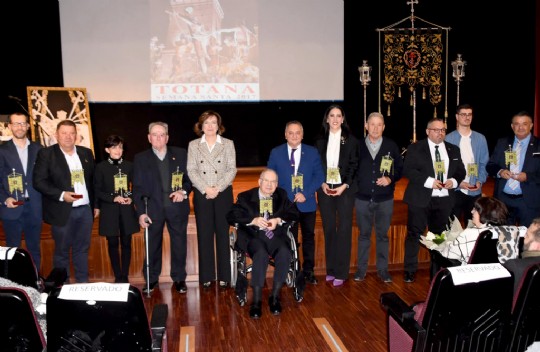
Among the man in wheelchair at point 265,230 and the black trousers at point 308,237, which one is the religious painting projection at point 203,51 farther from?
the man in wheelchair at point 265,230

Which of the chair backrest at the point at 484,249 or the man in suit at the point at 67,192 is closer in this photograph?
the chair backrest at the point at 484,249

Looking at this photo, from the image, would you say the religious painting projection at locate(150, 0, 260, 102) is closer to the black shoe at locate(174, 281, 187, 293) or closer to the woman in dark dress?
the woman in dark dress

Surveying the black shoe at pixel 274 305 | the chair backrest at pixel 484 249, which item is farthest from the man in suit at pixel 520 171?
the black shoe at pixel 274 305

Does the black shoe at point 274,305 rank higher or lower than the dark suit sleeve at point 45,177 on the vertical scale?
lower

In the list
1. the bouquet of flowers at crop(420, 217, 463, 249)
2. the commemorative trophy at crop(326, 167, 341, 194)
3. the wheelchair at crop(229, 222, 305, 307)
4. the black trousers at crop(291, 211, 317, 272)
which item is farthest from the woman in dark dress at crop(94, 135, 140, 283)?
the bouquet of flowers at crop(420, 217, 463, 249)

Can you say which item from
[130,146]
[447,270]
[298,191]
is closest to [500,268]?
[447,270]

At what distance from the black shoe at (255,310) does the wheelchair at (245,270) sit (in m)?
0.19

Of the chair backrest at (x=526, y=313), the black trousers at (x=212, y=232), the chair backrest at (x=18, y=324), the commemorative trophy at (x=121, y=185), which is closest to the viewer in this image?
the chair backrest at (x=18, y=324)

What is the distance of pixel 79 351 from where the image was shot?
77.1 inches

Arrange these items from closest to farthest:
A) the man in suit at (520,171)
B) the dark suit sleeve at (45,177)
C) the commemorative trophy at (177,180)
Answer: the dark suit sleeve at (45,177) < the commemorative trophy at (177,180) < the man in suit at (520,171)

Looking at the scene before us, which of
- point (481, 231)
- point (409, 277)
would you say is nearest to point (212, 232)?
point (409, 277)

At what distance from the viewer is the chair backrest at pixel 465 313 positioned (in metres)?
2.07

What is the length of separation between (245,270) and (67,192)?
154 cm

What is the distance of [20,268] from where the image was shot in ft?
8.66
